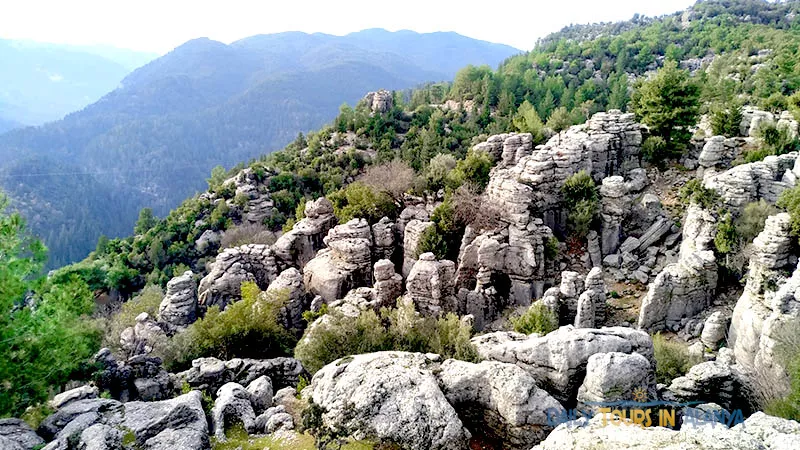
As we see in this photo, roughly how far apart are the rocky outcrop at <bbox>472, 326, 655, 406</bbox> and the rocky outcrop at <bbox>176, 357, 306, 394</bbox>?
7.84m

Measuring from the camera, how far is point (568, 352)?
12672 millimetres

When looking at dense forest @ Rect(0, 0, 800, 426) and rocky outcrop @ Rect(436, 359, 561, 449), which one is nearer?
rocky outcrop @ Rect(436, 359, 561, 449)

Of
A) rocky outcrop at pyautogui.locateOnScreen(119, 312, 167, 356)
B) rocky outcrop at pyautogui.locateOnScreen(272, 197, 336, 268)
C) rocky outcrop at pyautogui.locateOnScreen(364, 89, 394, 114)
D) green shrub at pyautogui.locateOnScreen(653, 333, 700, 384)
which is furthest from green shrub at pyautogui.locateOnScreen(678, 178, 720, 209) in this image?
rocky outcrop at pyautogui.locateOnScreen(364, 89, 394, 114)

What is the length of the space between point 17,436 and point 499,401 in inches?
419

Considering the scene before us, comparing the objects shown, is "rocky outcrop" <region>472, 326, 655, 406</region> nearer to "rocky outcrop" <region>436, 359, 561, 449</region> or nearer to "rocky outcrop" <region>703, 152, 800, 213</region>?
"rocky outcrop" <region>436, 359, 561, 449</region>

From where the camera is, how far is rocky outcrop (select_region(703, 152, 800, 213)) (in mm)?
22422

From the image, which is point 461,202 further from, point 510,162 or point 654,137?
point 654,137

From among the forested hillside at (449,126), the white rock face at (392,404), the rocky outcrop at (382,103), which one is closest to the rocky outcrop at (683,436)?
the white rock face at (392,404)

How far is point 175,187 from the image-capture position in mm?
189750

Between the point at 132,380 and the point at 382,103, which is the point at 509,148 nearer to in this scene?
the point at 132,380

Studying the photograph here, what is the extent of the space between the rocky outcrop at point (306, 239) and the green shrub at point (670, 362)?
66.5ft

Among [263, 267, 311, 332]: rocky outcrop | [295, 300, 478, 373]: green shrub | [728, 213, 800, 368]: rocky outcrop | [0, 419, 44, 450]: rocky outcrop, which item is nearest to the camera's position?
[0, 419, 44, 450]: rocky outcrop

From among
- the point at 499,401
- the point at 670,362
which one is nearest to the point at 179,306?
the point at 499,401

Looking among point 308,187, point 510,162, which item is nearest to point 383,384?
point 510,162
